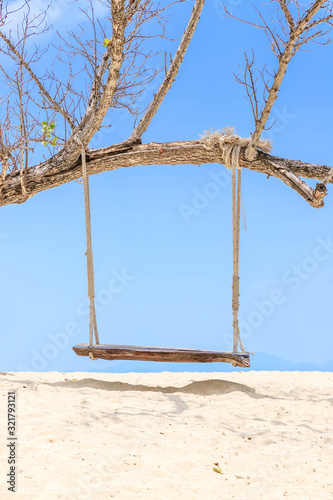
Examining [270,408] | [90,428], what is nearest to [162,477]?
[90,428]

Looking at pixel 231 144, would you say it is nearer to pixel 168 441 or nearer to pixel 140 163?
pixel 140 163

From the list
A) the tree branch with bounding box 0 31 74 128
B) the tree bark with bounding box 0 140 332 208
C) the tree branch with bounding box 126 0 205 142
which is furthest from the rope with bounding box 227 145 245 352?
the tree branch with bounding box 0 31 74 128

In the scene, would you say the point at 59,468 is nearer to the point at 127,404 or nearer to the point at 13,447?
the point at 13,447

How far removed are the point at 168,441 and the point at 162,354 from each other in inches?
42.4

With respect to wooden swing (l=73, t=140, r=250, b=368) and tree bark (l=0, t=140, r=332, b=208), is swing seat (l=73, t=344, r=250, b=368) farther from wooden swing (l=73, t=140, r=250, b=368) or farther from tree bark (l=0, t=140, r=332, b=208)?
tree bark (l=0, t=140, r=332, b=208)

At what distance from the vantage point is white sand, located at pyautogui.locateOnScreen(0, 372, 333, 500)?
85.0 inches

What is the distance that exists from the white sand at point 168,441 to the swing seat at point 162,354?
263mm

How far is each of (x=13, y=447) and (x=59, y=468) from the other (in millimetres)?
325

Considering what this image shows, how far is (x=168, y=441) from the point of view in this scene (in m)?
2.68

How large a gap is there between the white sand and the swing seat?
26 cm

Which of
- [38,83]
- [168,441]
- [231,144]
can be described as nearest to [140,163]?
[231,144]

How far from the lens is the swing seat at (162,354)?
3.63m

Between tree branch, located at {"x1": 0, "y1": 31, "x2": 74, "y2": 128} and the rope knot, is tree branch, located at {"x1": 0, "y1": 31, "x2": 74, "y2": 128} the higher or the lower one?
the higher one

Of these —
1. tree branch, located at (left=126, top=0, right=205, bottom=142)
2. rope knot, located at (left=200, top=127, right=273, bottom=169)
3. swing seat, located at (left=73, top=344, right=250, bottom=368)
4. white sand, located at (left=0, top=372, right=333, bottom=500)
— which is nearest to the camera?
white sand, located at (left=0, top=372, right=333, bottom=500)
